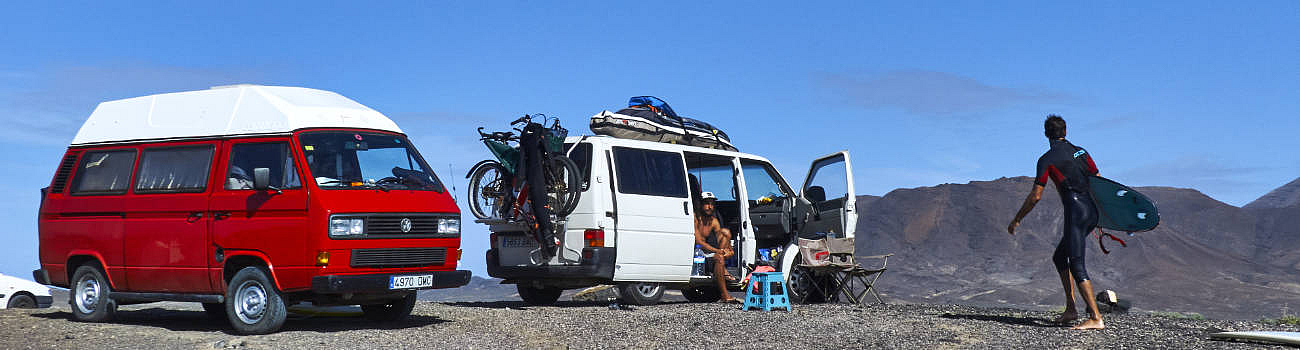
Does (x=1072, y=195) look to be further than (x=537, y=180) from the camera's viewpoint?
No

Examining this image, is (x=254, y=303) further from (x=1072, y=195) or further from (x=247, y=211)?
(x=1072, y=195)

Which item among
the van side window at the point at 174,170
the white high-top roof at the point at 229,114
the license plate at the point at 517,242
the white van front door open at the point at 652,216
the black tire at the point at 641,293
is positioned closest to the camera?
the white high-top roof at the point at 229,114

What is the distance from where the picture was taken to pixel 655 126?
14375 mm

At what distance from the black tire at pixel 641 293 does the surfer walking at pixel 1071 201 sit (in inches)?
199

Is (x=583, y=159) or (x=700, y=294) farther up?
(x=583, y=159)

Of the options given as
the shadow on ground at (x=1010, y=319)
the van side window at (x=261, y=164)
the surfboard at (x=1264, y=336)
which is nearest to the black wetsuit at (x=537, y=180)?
the van side window at (x=261, y=164)

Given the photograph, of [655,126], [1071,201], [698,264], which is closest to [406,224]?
[655,126]

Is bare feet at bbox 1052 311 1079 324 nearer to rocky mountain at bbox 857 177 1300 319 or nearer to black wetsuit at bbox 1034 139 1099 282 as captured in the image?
black wetsuit at bbox 1034 139 1099 282

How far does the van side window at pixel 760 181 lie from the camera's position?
15844mm

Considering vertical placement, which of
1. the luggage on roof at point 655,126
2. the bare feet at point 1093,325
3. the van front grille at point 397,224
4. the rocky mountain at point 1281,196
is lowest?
the bare feet at point 1093,325

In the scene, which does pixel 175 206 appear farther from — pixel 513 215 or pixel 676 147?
pixel 676 147

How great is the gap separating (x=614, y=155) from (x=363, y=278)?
3.66 meters

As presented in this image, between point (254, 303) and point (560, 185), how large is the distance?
3.67 m

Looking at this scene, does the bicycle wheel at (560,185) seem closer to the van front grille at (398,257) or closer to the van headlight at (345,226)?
the van front grille at (398,257)
